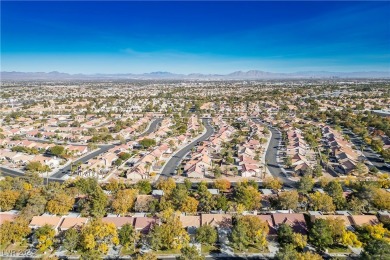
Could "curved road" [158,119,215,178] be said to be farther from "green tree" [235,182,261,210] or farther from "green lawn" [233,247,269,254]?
"green lawn" [233,247,269,254]

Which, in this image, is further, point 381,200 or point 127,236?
point 381,200

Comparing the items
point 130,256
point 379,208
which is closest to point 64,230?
point 130,256

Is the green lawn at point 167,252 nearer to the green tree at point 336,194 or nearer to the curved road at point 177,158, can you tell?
the green tree at point 336,194

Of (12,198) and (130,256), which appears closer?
(130,256)

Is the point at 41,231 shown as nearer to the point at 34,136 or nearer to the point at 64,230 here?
the point at 64,230

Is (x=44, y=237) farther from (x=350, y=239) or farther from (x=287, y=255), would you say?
(x=350, y=239)

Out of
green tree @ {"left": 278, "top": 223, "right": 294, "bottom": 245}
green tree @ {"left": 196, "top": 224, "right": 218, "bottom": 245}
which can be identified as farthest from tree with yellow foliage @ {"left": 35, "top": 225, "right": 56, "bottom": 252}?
green tree @ {"left": 278, "top": 223, "right": 294, "bottom": 245}

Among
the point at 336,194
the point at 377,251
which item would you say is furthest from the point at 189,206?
the point at 336,194
